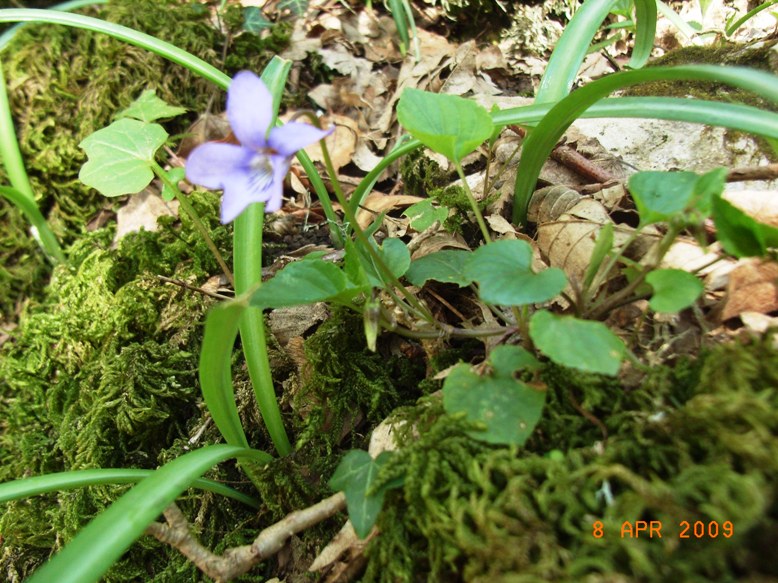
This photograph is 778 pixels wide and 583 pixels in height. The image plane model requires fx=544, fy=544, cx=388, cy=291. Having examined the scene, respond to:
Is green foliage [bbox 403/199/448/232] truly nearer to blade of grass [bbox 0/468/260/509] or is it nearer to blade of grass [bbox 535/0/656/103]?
blade of grass [bbox 535/0/656/103]

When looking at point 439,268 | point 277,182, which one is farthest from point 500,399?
point 277,182

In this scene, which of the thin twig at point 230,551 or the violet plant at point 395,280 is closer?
the violet plant at point 395,280

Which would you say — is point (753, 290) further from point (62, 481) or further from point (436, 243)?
point (62, 481)

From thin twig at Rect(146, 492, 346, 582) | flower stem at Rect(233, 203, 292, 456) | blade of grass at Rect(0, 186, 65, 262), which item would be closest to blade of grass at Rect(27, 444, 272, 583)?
thin twig at Rect(146, 492, 346, 582)

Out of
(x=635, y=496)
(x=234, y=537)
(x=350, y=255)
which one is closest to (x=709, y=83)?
(x=350, y=255)

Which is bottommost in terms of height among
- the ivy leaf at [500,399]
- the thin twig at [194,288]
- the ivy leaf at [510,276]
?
the thin twig at [194,288]

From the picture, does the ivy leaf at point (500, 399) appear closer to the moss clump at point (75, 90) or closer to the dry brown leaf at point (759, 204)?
the dry brown leaf at point (759, 204)
